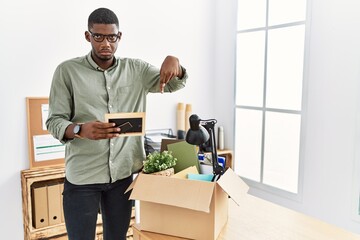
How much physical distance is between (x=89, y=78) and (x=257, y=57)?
2.03 metres

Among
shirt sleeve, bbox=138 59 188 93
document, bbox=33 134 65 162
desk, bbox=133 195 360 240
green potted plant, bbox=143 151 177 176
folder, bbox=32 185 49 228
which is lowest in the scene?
folder, bbox=32 185 49 228

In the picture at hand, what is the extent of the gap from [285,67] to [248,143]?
33.0 inches

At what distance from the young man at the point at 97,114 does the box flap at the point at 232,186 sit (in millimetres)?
490

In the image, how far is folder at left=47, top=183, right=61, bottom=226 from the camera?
2379 millimetres

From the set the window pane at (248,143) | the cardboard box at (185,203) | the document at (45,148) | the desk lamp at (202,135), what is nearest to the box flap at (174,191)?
the cardboard box at (185,203)

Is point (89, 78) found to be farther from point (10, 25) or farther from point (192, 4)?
point (192, 4)

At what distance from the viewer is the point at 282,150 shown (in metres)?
2.88

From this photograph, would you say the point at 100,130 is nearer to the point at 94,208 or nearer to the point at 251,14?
the point at 94,208

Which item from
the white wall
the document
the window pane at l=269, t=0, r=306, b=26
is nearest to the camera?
the white wall

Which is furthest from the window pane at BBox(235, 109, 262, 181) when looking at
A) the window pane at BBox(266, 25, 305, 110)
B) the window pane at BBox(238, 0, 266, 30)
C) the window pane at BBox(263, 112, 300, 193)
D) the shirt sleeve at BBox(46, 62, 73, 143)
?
the shirt sleeve at BBox(46, 62, 73, 143)

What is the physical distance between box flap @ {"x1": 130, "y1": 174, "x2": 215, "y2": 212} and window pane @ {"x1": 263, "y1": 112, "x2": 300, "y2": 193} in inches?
72.0

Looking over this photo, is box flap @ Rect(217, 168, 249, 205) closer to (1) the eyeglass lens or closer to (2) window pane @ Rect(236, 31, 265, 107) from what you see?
(1) the eyeglass lens

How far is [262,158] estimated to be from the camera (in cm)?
308

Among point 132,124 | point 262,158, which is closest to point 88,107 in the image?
point 132,124
